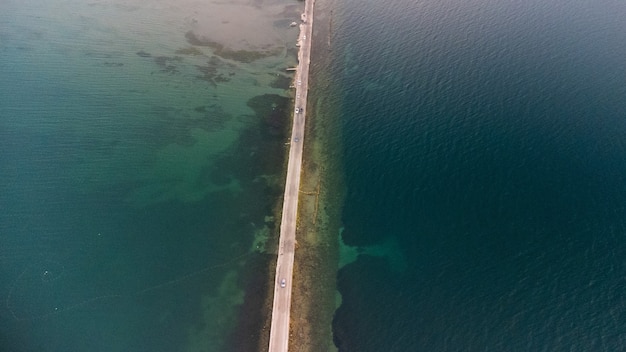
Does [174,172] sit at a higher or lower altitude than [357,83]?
lower

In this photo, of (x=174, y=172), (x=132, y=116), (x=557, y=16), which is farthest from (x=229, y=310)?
(x=557, y=16)

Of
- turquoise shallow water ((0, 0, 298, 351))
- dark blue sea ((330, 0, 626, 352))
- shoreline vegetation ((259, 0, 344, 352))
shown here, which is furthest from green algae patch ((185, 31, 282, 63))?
dark blue sea ((330, 0, 626, 352))

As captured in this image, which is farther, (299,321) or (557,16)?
(557,16)

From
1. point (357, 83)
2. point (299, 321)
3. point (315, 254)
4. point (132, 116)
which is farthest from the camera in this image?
point (357, 83)

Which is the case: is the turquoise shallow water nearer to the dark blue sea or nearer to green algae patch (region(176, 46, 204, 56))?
green algae patch (region(176, 46, 204, 56))

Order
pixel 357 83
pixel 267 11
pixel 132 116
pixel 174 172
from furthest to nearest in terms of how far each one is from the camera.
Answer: pixel 267 11 → pixel 357 83 → pixel 132 116 → pixel 174 172

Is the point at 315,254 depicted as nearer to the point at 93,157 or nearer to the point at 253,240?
Answer: the point at 253,240
